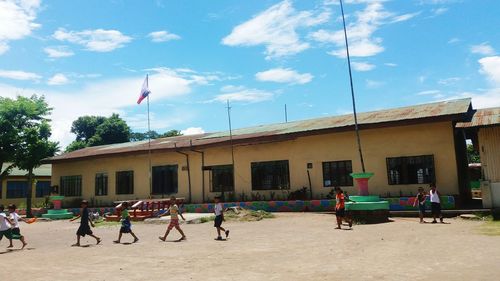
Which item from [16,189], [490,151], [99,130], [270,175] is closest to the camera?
[490,151]

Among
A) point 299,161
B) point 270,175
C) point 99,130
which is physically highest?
point 99,130

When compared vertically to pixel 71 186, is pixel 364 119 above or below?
above

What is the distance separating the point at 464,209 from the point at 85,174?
23.5 m

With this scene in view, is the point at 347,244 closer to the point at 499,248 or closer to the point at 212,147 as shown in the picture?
the point at 499,248

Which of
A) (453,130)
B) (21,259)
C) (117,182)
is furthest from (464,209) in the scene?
(117,182)

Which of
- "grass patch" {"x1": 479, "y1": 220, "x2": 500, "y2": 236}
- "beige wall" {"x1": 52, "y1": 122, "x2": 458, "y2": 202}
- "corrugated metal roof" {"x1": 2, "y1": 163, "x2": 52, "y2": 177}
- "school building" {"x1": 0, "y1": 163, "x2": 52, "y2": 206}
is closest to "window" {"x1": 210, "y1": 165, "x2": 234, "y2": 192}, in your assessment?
"beige wall" {"x1": 52, "y1": 122, "x2": 458, "y2": 202}

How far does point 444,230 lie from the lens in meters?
12.5

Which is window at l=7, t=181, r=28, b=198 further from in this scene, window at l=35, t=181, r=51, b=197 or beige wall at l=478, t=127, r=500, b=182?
beige wall at l=478, t=127, r=500, b=182

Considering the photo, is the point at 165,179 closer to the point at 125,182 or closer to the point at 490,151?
the point at 125,182

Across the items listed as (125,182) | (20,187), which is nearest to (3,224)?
(125,182)

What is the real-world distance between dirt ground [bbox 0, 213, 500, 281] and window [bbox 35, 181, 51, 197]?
26574 millimetres

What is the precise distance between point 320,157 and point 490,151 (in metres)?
7.56

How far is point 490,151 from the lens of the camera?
54.5 ft

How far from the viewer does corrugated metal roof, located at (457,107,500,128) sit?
52.3 ft
